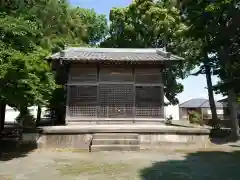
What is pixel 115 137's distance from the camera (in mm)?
15117

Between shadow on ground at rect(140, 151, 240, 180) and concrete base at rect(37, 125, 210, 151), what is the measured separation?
257cm

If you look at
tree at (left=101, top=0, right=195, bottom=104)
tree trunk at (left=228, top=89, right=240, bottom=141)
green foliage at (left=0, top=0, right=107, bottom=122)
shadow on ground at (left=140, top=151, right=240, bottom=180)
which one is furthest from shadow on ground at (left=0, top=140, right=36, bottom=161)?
tree at (left=101, top=0, right=195, bottom=104)

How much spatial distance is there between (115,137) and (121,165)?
14.5 ft

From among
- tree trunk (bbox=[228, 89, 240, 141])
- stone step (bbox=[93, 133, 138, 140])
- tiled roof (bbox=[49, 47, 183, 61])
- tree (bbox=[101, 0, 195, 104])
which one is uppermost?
tree (bbox=[101, 0, 195, 104])

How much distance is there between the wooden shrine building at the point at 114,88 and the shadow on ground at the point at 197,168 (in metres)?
5.90

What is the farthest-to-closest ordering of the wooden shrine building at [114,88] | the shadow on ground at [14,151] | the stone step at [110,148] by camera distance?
the wooden shrine building at [114,88] → the stone step at [110,148] → the shadow on ground at [14,151]

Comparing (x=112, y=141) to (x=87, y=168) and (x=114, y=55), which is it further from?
(x=114, y=55)

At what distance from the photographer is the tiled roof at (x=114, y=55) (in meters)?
18.0

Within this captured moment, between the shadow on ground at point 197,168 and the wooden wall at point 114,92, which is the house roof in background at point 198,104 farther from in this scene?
the shadow on ground at point 197,168

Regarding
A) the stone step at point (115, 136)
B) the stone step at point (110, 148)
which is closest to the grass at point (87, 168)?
the stone step at point (110, 148)

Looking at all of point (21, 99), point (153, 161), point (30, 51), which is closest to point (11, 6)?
point (30, 51)

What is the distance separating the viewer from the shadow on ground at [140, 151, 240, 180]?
899cm

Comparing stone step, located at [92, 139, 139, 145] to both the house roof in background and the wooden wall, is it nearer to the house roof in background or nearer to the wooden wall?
the wooden wall

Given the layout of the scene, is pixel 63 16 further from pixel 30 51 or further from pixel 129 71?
pixel 30 51
